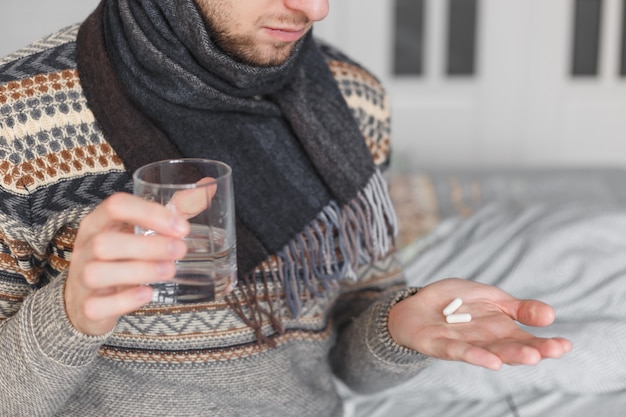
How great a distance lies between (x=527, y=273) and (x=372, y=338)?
71cm

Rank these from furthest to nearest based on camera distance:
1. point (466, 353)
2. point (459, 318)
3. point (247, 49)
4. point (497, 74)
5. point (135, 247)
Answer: point (497, 74), point (247, 49), point (459, 318), point (466, 353), point (135, 247)

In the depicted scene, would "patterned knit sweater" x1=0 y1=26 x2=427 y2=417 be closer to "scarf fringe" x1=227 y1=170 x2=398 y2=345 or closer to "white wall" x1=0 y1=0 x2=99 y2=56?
"scarf fringe" x1=227 y1=170 x2=398 y2=345

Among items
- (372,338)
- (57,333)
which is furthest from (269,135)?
(57,333)

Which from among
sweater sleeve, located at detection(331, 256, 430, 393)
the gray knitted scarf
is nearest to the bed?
sweater sleeve, located at detection(331, 256, 430, 393)

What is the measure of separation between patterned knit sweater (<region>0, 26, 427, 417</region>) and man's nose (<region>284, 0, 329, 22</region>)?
1.01 feet

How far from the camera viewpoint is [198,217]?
0.85 m

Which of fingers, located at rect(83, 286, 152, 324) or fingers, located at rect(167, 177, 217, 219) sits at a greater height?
fingers, located at rect(167, 177, 217, 219)

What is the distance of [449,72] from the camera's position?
3463mm

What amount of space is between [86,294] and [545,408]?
3.42 ft

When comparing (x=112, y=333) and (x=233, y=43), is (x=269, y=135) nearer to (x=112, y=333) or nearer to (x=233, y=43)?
(x=233, y=43)

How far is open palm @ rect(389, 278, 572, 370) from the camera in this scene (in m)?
0.91

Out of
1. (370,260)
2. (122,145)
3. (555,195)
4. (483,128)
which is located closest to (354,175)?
(370,260)

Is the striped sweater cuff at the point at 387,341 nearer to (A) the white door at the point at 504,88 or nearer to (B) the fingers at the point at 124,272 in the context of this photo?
(B) the fingers at the point at 124,272

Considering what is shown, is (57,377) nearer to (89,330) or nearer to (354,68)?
(89,330)
